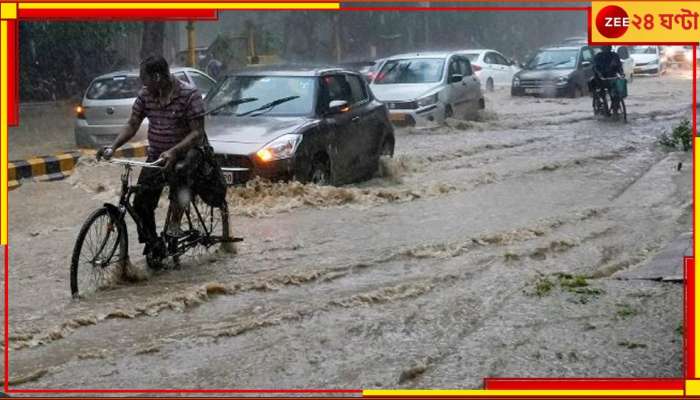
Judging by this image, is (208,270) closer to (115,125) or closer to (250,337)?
(250,337)

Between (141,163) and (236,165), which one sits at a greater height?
(141,163)

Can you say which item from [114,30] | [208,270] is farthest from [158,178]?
[114,30]

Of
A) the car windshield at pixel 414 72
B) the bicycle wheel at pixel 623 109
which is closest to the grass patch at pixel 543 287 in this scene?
the car windshield at pixel 414 72

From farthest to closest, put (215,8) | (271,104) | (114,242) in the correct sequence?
1. (271,104)
2. (114,242)
3. (215,8)

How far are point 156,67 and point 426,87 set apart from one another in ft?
32.0

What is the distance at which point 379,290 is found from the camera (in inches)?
299

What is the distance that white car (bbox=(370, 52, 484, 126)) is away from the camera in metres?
16.5

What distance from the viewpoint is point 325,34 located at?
Answer: 23.1 m

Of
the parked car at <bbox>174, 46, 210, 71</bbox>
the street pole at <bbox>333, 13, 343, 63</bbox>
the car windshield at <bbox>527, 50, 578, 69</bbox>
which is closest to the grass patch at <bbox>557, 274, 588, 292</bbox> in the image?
the parked car at <bbox>174, 46, 210, 71</bbox>

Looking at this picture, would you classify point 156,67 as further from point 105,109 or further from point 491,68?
point 491,68

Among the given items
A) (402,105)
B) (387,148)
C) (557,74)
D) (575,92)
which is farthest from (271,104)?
(557,74)

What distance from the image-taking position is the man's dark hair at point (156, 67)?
7.40m

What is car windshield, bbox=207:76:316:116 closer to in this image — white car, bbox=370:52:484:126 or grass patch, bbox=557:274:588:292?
grass patch, bbox=557:274:588:292

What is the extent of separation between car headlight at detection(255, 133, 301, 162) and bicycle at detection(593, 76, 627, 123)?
8645 millimetres
